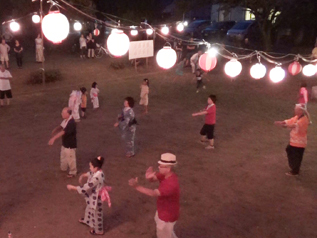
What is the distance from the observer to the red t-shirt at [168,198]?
4371mm

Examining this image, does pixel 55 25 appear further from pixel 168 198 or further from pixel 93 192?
pixel 168 198

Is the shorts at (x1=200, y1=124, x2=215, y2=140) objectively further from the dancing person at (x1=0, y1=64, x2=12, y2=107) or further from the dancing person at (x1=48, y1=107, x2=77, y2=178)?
the dancing person at (x1=0, y1=64, x2=12, y2=107)

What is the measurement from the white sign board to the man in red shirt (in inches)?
508

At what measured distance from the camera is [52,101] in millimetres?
13250

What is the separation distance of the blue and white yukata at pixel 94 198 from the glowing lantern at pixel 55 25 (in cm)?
363

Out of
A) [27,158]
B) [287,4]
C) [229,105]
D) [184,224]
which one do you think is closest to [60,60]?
[229,105]

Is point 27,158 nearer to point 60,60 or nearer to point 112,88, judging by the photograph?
point 112,88

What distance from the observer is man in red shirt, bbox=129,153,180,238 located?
14.2 ft

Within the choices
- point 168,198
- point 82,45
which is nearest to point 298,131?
point 168,198

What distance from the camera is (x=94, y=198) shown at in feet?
17.5

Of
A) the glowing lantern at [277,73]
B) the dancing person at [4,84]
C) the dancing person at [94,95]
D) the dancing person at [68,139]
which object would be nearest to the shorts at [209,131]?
the glowing lantern at [277,73]

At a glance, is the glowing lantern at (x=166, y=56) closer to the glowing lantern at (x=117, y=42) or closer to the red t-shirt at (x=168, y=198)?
the glowing lantern at (x=117, y=42)

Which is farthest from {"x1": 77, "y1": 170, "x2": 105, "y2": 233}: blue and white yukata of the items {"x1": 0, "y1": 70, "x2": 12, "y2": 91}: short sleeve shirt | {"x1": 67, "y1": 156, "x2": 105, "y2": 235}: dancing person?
{"x1": 0, "y1": 70, "x2": 12, "y2": 91}: short sleeve shirt

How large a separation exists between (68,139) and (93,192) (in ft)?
6.96
